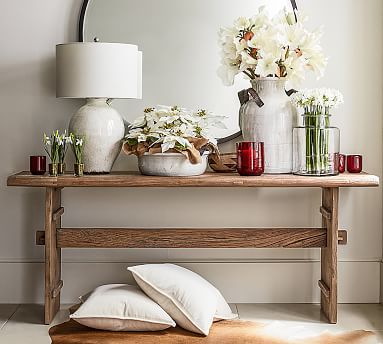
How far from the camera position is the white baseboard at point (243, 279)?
411 centimetres

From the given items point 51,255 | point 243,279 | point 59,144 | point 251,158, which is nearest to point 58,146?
point 59,144

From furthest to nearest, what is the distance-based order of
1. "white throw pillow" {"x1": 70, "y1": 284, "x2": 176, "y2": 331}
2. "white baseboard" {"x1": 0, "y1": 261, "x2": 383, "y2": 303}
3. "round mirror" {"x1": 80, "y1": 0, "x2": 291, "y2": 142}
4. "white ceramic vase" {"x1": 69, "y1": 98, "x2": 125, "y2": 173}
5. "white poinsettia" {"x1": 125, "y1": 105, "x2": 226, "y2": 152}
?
"white baseboard" {"x1": 0, "y1": 261, "x2": 383, "y2": 303} → "round mirror" {"x1": 80, "y1": 0, "x2": 291, "y2": 142} → "white ceramic vase" {"x1": 69, "y1": 98, "x2": 125, "y2": 173} → "white poinsettia" {"x1": 125, "y1": 105, "x2": 226, "y2": 152} → "white throw pillow" {"x1": 70, "y1": 284, "x2": 176, "y2": 331}


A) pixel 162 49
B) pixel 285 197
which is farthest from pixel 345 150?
pixel 162 49

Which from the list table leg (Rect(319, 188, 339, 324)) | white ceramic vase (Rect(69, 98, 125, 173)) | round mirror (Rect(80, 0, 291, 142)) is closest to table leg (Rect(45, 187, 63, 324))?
white ceramic vase (Rect(69, 98, 125, 173))

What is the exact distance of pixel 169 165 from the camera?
11.9ft

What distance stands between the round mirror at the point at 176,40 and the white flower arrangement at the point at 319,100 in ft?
1.36

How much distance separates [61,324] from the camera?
3.66 metres

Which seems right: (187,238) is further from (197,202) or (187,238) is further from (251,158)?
(251,158)

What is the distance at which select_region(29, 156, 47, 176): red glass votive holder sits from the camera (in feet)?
12.2

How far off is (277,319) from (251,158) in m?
0.76

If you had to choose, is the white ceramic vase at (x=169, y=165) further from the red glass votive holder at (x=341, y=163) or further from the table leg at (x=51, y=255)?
the red glass votive holder at (x=341, y=163)

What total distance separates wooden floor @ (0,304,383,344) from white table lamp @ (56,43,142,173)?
0.75 meters

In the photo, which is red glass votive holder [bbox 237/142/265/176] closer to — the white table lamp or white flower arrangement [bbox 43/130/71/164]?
the white table lamp

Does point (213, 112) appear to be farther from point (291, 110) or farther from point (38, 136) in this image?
point (38, 136)
